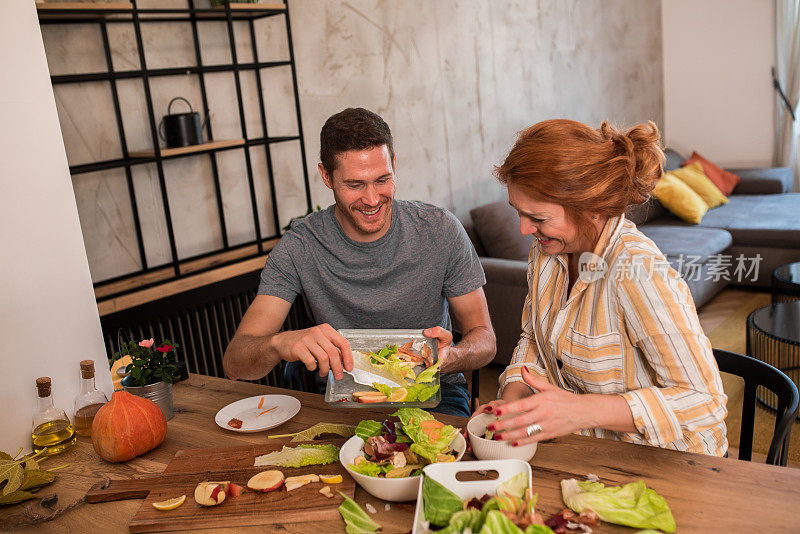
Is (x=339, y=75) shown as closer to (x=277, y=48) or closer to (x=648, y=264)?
(x=277, y=48)

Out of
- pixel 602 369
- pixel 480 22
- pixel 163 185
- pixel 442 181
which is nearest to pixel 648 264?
pixel 602 369

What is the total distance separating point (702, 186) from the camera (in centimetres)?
542

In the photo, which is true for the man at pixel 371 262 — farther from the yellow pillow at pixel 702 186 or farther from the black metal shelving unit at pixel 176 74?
the yellow pillow at pixel 702 186

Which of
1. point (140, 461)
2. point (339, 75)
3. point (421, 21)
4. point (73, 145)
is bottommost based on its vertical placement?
point (140, 461)

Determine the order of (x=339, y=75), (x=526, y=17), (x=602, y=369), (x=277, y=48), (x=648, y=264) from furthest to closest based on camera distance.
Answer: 1. (x=526, y=17)
2. (x=339, y=75)
3. (x=277, y=48)
4. (x=602, y=369)
5. (x=648, y=264)

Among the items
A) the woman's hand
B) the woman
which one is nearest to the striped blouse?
the woman

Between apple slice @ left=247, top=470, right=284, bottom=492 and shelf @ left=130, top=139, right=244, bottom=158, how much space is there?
179 cm

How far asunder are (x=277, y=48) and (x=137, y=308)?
1465mm

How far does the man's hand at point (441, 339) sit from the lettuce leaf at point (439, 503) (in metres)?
0.54

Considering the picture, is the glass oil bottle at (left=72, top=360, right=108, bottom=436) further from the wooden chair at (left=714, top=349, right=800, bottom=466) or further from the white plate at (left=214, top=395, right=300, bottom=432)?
the wooden chair at (left=714, top=349, right=800, bottom=466)

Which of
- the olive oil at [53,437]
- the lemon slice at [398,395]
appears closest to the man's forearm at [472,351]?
the lemon slice at [398,395]

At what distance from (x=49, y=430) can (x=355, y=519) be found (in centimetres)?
82

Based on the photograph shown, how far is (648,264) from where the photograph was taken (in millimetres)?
1365

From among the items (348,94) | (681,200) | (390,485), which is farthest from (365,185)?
(681,200)
